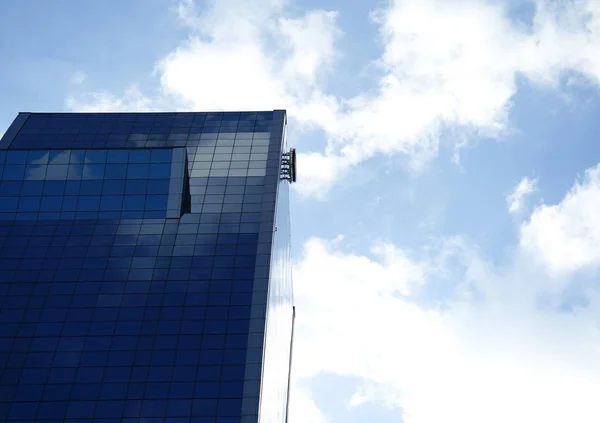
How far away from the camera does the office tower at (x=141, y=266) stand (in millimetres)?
69875

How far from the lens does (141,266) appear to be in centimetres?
8212

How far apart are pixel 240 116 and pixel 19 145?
105 ft

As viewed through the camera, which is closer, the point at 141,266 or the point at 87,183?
the point at 141,266

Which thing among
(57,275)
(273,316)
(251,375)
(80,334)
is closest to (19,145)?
(57,275)

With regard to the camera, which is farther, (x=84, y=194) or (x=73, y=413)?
(x=84, y=194)

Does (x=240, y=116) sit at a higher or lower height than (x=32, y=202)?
higher

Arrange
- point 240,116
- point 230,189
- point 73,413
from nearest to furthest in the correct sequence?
point 73,413 → point 230,189 → point 240,116

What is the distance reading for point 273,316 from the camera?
85.9m

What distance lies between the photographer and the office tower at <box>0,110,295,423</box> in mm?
69875

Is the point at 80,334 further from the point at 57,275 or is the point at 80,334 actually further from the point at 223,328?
the point at 223,328

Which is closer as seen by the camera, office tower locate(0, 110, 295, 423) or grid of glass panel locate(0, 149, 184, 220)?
office tower locate(0, 110, 295, 423)

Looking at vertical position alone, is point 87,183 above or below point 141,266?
above

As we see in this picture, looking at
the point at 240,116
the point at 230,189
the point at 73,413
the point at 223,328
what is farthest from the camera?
the point at 240,116

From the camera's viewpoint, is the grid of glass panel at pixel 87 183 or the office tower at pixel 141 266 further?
the grid of glass panel at pixel 87 183
